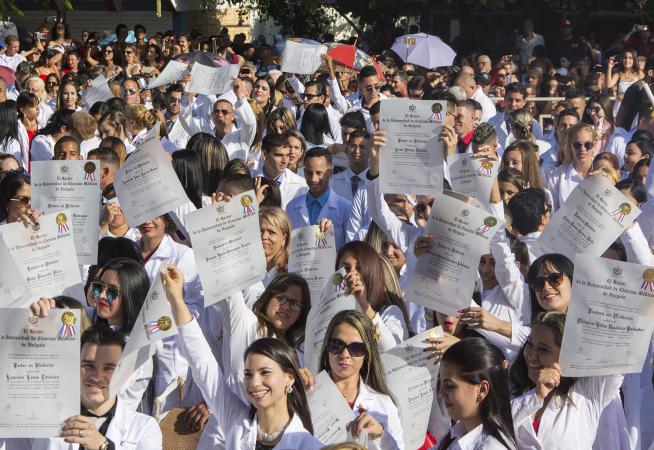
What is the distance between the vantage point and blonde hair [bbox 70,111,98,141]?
38.6 ft

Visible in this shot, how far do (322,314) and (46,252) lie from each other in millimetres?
1687

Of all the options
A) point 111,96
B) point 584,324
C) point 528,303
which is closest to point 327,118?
point 111,96

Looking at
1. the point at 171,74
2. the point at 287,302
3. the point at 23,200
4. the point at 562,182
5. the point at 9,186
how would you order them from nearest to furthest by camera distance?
the point at 287,302 < the point at 23,200 < the point at 9,186 < the point at 562,182 < the point at 171,74

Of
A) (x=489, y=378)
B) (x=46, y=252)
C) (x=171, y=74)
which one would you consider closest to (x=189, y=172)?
(x=46, y=252)

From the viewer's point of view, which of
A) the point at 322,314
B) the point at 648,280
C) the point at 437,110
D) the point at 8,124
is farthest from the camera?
the point at 8,124

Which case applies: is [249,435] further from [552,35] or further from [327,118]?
[552,35]

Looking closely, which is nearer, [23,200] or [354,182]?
[23,200]

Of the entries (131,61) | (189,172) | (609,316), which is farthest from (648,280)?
(131,61)

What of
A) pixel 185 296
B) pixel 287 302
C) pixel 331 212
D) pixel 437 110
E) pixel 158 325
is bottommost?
pixel 331 212

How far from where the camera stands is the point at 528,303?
718 centimetres

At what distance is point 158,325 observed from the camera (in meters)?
5.43

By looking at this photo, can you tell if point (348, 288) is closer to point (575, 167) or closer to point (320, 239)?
point (320, 239)

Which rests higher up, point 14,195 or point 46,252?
point 46,252

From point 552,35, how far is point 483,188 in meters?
16.2
